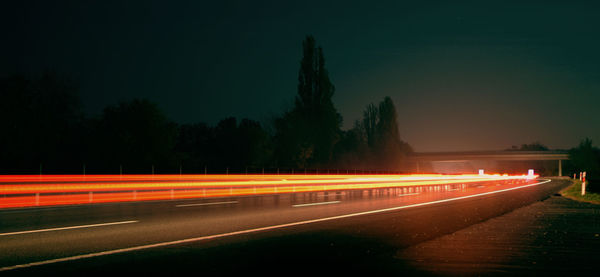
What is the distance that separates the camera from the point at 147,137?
2331 inches

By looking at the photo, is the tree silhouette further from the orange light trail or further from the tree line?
the orange light trail

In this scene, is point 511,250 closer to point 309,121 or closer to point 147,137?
point 147,137

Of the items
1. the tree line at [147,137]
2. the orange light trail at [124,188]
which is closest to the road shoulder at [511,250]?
the orange light trail at [124,188]

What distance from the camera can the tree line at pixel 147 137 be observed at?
51.2 metres

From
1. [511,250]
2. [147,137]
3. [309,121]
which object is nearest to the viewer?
[511,250]

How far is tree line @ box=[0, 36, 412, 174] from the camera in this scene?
51156 millimetres

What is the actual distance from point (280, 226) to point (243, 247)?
329cm

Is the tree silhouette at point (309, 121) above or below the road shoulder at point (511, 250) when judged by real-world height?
above

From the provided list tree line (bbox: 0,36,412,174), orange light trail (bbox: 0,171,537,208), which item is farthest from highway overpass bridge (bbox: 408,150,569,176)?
orange light trail (bbox: 0,171,537,208)

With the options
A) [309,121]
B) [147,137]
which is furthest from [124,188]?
[309,121]

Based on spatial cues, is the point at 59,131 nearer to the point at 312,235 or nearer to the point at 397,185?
the point at 397,185

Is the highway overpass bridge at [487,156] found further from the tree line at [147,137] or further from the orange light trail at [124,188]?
the orange light trail at [124,188]

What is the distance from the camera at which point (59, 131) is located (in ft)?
188

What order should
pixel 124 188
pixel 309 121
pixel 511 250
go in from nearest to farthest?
1. pixel 511 250
2. pixel 124 188
3. pixel 309 121
